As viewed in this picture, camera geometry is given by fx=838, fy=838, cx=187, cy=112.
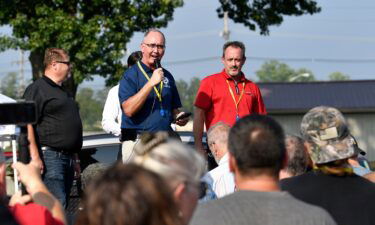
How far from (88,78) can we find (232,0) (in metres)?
5.22

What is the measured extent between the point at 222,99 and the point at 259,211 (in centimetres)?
438

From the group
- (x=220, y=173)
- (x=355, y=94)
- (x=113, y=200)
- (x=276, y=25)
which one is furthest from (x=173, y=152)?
(x=355, y=94)

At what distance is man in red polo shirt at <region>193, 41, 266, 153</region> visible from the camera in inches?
313

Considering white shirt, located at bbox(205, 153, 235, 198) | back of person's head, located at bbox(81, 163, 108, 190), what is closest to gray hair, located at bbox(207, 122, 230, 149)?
white shirt, located at bbox(205, 153, 235, 198)

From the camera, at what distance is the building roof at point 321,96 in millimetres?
35125

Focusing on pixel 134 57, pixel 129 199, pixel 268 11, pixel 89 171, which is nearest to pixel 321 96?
pixel 268 11

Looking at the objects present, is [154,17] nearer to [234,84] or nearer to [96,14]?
[96,14]

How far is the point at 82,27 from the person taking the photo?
73.0ft

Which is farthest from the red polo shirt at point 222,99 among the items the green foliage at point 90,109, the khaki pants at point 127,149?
the green foliage at point 90,109

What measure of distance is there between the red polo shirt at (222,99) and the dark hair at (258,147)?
13.7 feet

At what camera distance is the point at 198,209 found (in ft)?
12.2

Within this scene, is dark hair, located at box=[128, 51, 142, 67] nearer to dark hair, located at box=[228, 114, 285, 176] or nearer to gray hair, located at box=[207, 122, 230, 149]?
gray hair, located at box=[207, 122, 230, 149]

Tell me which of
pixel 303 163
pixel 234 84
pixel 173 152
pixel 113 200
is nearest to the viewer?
pixel 113 200

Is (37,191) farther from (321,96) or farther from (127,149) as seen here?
(321,96)
